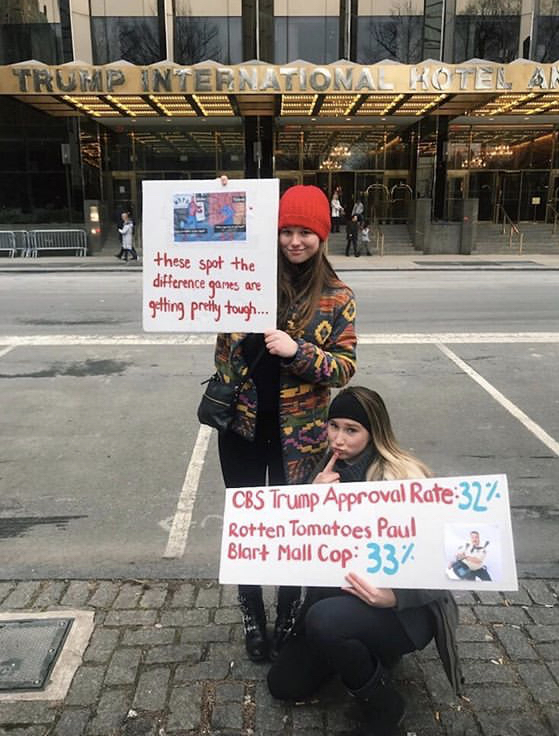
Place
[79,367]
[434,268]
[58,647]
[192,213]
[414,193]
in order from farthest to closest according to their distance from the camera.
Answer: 1. [414,193]
2. [434,268]
3. [79,367]
4. [58,647]
5. [192,213]

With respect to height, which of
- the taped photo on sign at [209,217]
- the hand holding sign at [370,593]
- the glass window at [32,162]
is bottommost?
the hand holding sign at [370,593]

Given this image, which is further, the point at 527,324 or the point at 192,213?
the point at 527,324

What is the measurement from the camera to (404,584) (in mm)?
2273

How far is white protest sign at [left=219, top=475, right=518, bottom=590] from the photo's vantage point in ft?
7.39

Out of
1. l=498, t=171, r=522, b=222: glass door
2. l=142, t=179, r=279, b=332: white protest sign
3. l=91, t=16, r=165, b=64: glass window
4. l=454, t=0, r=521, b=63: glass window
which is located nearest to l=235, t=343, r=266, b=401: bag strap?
l=142, t=179, r=279, b=332: white protest sign

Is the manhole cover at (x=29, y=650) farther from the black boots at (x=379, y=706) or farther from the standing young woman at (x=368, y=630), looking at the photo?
the black boots at (x=379, y=706)

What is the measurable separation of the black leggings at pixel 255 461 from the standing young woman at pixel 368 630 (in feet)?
1.11

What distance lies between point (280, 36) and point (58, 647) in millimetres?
30763

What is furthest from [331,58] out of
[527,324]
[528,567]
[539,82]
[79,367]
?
[528,567]

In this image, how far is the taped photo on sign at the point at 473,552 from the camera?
224cm

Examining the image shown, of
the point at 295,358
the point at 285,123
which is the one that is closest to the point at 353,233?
the point at 285,123

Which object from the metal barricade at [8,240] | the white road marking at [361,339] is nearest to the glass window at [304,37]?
the metal barricade at [8,240]

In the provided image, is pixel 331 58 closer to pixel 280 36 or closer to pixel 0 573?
pixel 280 36

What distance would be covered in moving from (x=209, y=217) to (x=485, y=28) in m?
32.0
